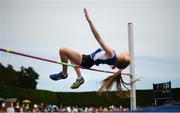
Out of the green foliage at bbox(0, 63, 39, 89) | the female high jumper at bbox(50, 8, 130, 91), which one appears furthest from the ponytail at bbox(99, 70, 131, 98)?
the green foliage at bbox(0, 63, 39, 89)

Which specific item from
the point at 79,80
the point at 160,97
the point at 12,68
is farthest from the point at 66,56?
the point at 12,68

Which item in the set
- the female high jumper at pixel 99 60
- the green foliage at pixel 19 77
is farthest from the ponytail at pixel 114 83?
the green foliage at pixel 19 77

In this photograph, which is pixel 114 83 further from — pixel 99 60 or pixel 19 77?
pixel 19 77

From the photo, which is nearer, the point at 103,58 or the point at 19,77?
the point at 103,58

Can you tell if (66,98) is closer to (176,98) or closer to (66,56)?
(176,98)

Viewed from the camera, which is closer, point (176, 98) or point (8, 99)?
point (8, 99)

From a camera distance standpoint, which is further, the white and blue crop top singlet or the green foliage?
the green foliage

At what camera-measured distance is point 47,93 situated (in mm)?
17062

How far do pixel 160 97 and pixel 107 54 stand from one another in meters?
7.75

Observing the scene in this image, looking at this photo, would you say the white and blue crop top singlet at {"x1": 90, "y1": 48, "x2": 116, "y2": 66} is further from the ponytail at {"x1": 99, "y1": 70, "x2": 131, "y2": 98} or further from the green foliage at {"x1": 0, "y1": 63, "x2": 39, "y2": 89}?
the green foliage at {"x1": 0, "y1": 63, "x2": 39, "y2": 89}

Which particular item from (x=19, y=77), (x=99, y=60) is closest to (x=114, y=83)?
(x=99, y=60)

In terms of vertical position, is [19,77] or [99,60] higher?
[19,77]

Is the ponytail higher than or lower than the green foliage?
lower

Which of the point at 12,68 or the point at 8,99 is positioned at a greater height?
the point at 12,68
